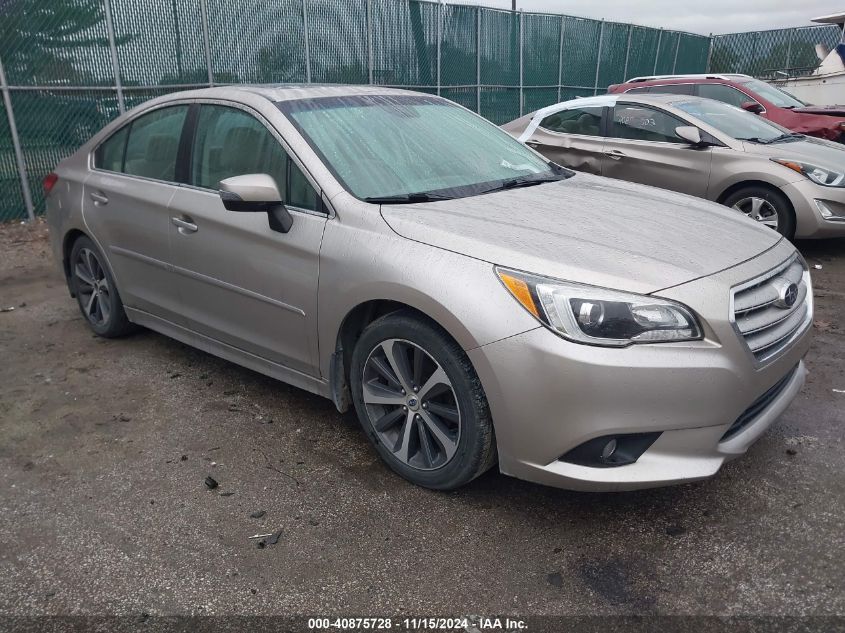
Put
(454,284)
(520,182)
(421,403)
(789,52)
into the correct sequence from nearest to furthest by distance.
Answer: (454,284) → (421,403) → (520,182) → (789,52)

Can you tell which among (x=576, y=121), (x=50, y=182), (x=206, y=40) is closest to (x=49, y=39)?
(x=206, y=40)

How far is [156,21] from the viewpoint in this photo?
9.30m

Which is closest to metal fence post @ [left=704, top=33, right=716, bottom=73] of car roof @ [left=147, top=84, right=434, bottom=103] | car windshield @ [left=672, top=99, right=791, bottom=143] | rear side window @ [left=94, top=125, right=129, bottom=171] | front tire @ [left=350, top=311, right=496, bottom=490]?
car windshield @ [left=672, top=99, right=791, bottom=143]

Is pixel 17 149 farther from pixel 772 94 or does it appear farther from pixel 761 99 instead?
pixel 772 94

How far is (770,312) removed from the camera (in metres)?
2.77

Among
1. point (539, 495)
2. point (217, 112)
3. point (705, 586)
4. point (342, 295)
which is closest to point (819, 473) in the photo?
point (705, 586)

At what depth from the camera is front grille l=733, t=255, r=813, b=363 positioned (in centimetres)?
262

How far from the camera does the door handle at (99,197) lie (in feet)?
14.7

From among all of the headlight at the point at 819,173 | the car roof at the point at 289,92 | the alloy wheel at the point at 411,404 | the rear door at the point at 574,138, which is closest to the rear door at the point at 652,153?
the rear door at the point at 574,138

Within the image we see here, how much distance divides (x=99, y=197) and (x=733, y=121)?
6.07 m

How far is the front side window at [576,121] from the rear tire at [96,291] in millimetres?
5041

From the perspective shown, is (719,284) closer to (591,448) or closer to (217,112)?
(591,448)

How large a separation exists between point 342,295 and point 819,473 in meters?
2.19

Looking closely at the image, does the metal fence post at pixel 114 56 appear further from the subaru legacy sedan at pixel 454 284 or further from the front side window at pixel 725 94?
the front side window at pixel 725 94
